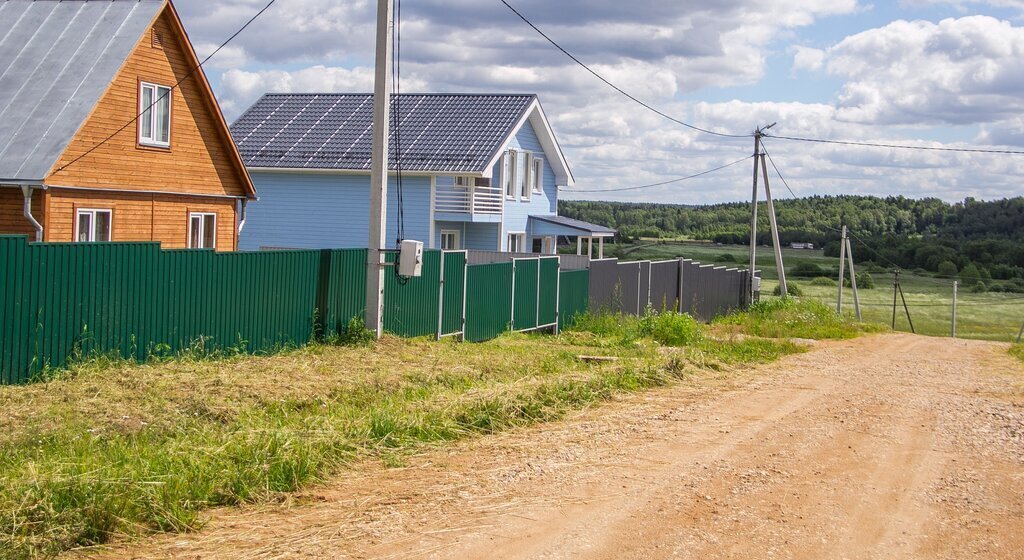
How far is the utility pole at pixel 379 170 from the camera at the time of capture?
15.8 metres

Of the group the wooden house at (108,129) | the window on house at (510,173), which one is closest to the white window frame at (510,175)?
the window on house at (510,173)

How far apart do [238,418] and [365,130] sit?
24.0 m

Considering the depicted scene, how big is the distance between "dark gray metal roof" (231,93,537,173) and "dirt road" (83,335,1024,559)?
781 inches

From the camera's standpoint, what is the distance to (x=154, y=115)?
21703mm

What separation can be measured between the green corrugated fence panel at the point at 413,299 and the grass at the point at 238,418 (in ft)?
1.80

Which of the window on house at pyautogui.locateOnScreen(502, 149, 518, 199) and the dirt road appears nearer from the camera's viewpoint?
the dirt road

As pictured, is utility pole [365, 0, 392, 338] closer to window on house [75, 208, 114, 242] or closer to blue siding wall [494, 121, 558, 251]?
window on house [75, 208, 114, 242]

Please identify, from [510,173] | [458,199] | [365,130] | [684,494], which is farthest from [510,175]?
[684,494]

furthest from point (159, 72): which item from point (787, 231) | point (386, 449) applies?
point (787, 231)

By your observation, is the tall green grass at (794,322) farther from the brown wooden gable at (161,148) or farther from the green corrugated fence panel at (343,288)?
the brown wooden gable at (161,148)

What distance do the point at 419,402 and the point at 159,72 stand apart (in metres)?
13.5

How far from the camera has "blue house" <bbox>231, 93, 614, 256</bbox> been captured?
31203 mm

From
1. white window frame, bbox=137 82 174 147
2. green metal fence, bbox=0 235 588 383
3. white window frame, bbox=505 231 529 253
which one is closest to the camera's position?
green metal fence, bbox=0 235 588 383

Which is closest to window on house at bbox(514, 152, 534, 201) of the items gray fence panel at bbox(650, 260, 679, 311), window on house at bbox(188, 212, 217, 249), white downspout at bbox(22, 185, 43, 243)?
gray fence panel at bbox(650, 260, 679, 311)
